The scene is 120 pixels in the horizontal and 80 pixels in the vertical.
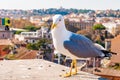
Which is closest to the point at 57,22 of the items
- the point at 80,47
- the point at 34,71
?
the point at 80,47

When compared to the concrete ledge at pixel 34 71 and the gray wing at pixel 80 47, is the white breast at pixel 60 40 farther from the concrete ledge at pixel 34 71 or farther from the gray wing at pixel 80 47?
the concrete ledge at pixel 34 71

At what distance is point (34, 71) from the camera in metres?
4.02

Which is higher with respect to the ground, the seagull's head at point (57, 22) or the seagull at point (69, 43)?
the seagull's head at point (57, 22)

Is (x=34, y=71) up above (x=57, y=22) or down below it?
below

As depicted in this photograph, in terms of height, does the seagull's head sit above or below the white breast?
above

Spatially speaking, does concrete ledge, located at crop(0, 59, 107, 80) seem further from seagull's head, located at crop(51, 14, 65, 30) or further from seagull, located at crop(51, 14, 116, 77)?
seagull's head, located at crop(51, 14, 65, 30)

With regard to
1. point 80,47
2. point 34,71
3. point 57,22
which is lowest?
point 34,71

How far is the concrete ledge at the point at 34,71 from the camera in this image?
12.1 feet

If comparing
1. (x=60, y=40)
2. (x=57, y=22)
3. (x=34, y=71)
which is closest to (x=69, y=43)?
(x=60, y=40)

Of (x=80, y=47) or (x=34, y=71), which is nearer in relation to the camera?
(x=80, y=47)

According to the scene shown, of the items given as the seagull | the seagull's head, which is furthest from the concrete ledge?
the seagull's head

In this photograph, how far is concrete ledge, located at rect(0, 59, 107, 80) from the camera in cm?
370

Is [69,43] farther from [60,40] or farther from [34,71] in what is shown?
[34,71]

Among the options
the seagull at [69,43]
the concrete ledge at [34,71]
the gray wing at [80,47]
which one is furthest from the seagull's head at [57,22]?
the concrete ledge at [34,71]
